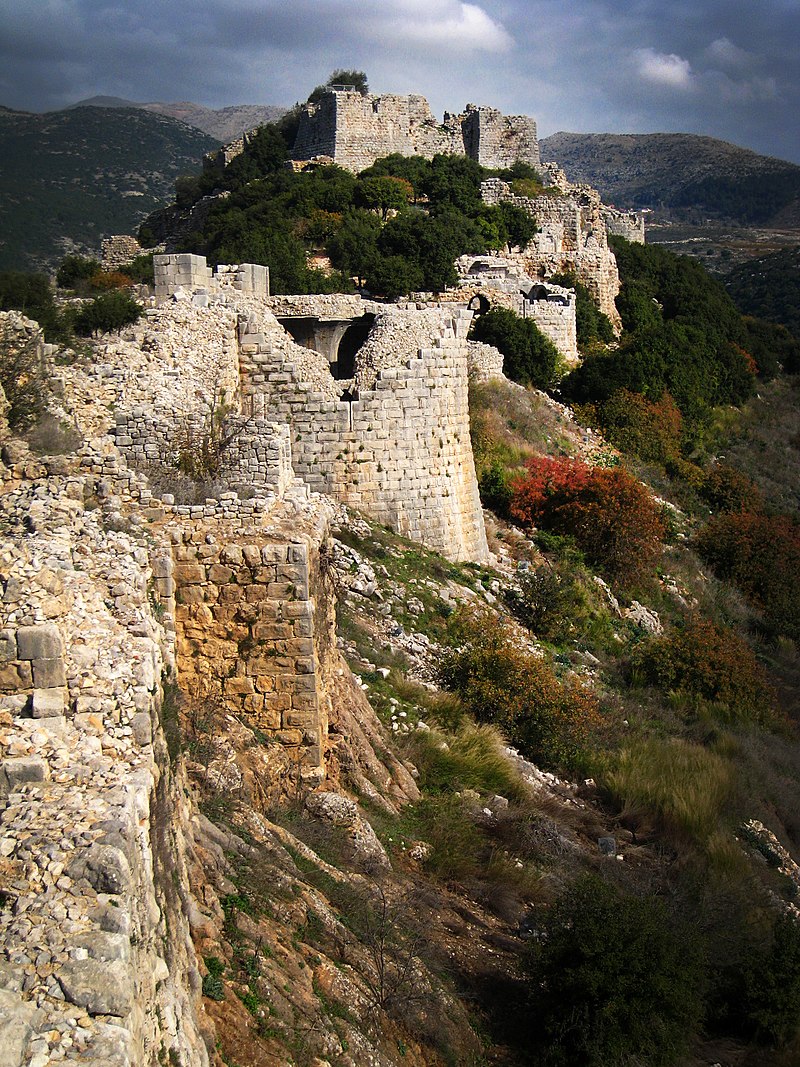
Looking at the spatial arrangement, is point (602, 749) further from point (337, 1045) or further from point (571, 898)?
point (337, 1045)

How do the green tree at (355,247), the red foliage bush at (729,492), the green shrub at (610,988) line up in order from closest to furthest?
1. the green shrub at (610,988)
2. the red foliage bush at (729,492)
3. the green tree at (355,247)

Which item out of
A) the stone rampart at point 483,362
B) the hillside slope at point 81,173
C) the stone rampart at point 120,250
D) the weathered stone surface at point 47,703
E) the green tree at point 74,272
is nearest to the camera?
the weathered stone surface at point 47,703

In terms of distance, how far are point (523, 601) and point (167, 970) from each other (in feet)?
37.0

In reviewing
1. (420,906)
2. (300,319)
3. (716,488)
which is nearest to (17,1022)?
(420,906)

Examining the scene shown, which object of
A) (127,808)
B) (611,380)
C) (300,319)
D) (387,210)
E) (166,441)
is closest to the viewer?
(127,808)

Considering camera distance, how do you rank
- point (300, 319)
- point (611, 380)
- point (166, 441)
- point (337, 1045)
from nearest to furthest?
1. point (337, 1045)
2. point (166, 441)
3. point (300, 319)
4. point (611, 380)

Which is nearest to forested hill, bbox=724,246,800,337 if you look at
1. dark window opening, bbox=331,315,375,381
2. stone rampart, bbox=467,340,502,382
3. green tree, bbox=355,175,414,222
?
green tree, bbox=355,175,414,222

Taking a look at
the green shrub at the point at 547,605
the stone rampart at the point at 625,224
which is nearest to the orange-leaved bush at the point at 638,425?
the green shrub at the point at 547,605

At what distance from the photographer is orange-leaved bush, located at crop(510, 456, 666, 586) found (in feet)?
59.4

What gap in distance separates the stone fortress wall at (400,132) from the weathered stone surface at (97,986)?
125 feet

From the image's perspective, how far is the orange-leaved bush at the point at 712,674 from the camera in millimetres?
Answer: 14156

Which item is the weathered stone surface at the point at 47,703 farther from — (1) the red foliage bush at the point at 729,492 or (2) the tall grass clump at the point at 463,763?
(1) the red foliage bush at the point at 729,492

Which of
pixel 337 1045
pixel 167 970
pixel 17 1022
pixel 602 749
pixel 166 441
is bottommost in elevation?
pixel 602 749

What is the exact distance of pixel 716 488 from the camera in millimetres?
24406
